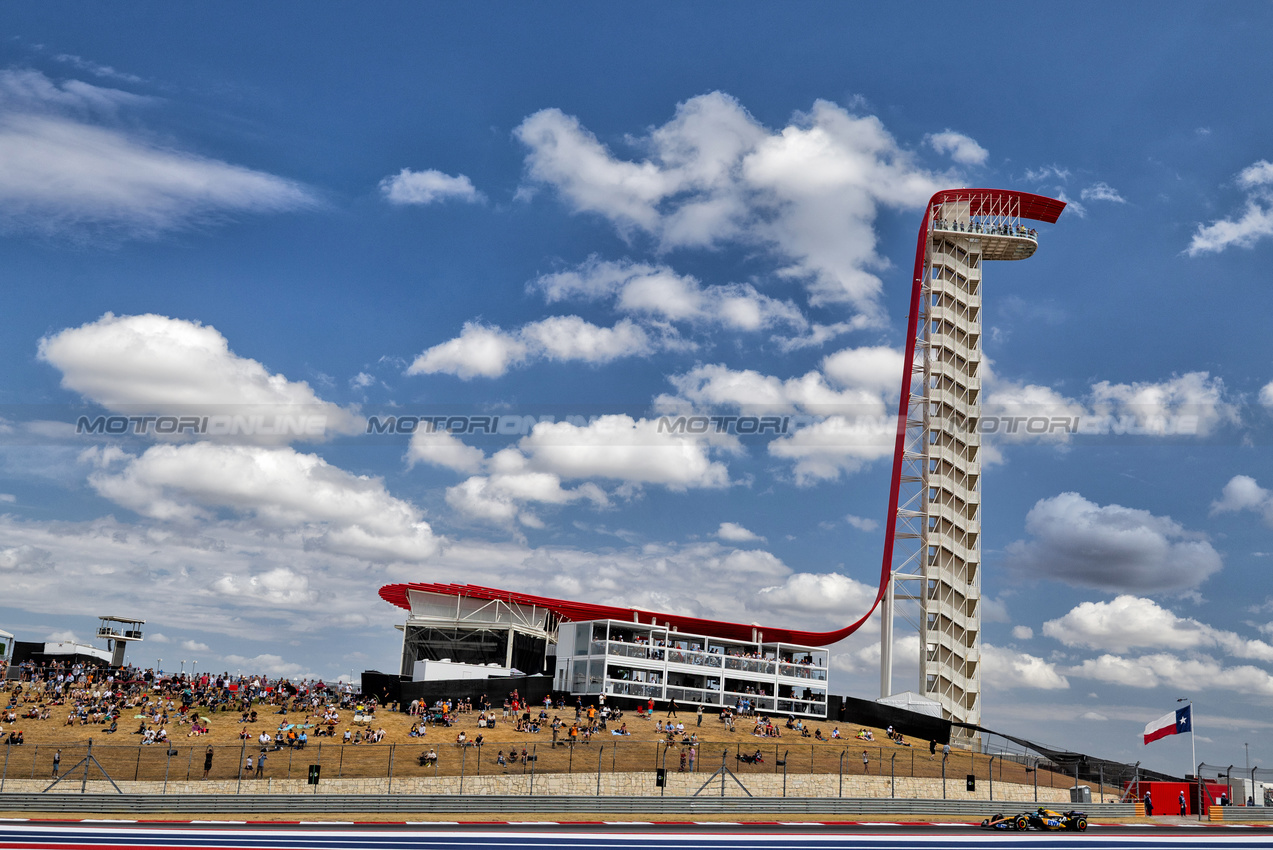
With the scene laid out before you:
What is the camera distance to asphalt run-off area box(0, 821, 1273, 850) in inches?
1202

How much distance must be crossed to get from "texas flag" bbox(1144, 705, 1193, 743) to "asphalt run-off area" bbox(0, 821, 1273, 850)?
955 cm

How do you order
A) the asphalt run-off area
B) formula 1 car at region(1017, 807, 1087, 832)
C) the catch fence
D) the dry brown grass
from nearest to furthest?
the asphalt run-off area → formula 1 car at region(1017, 807, 1087, 832) → the catch fence → the dry brown grass

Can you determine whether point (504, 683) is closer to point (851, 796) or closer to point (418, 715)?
point (418, 715)

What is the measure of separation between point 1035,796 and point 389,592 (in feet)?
161

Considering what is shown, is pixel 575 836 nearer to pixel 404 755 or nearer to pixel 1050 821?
pixel 404 755

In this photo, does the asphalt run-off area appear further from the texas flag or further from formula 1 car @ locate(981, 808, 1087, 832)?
the texas flag

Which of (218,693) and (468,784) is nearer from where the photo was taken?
(468,784)

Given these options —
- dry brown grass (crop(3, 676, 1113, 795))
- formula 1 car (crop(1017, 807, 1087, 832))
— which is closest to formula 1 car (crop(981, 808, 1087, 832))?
formula 1 car (crop(1017, 807, 1087, 832))

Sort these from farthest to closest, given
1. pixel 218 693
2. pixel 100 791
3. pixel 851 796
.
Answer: pixel 218 693 → pixel 851 796 → pixel 100 791

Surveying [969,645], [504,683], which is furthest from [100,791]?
[969,645]

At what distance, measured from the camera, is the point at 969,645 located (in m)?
81.1

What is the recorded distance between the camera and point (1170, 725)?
4953 centimetres

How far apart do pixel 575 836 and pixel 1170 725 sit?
31948 mm

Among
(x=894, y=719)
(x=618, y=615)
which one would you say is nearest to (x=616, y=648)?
(x=618, y=615)
